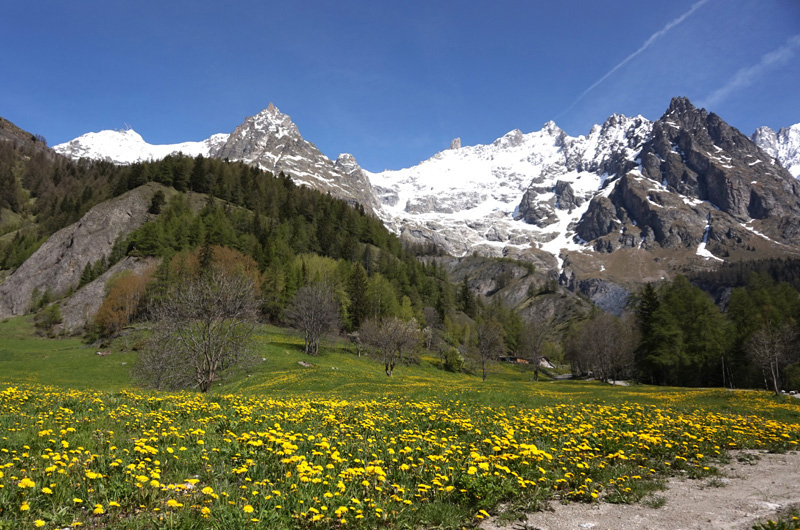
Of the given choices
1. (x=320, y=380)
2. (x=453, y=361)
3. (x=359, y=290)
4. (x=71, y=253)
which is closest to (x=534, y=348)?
(x=453, y=361)

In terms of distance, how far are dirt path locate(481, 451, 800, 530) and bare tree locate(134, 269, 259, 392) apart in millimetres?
23477

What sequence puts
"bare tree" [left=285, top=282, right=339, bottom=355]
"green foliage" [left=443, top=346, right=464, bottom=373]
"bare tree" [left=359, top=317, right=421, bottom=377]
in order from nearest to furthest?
1. "bare tree" [left=359, top=317, right=421, bottom=377]
2. "bare tree" [left=285, top=282, right=339, bottom=355]
3. "green foliage" [left=443, top=346, right=464, bottom=373]

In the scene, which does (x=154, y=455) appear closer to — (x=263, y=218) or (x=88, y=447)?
(x=88, y=447)

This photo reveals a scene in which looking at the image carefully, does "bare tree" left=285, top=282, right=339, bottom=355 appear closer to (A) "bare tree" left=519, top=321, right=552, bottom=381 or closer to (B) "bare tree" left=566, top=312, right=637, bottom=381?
(A) "bare tree" left=519, top=321, right=552, bottom=381

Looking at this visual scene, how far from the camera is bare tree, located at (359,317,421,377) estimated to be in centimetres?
5369

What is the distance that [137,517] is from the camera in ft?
16.6

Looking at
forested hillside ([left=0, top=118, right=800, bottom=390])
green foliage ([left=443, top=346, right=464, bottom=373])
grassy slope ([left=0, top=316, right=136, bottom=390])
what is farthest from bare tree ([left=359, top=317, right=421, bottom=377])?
grassy slope ([left=0, top=316, right=136, bottom=390])

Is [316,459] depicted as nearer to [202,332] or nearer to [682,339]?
[202,332]

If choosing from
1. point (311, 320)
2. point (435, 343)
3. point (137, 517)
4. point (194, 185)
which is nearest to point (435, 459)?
point (137, 517)

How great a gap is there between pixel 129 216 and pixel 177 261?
111 feet

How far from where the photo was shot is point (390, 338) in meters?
53.6

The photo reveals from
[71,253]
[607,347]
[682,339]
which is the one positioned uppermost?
[71,253]

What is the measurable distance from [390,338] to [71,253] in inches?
3215

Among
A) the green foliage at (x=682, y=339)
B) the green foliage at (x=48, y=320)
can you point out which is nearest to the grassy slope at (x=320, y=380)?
the green foliage at (x=48, y=320)
